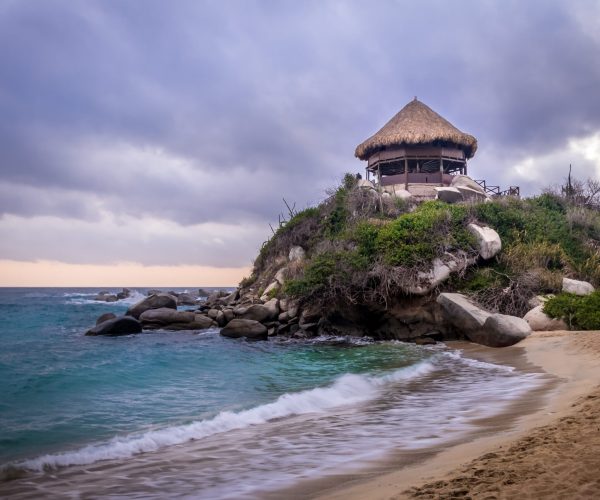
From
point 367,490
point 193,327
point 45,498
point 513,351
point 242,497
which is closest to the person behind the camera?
point 367,490

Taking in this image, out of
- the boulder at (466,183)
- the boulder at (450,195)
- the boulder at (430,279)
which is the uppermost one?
the boulder at (466,183)

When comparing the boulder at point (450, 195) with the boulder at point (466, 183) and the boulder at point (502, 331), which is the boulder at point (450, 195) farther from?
the boulder at point (502, 331)

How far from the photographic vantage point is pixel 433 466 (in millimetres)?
4152

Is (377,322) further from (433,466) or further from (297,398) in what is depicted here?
→ (433,466)

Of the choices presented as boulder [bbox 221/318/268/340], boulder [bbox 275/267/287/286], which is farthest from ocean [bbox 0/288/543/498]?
boulder [bbox 275/267/287/286]

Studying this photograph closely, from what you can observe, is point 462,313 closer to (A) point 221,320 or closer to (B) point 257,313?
(B) point 257,313

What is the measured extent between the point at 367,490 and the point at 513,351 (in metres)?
9.34

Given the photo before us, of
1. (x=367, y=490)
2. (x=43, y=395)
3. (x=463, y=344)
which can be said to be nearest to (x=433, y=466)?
(x=367, y=490)

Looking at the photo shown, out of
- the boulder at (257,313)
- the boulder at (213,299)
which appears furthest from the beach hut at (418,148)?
the boulder at (257,313)

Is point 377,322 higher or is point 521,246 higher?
point 521,246

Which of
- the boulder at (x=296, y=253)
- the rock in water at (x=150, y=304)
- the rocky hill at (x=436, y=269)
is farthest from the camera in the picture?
the rock in water at (x=150, y=304)

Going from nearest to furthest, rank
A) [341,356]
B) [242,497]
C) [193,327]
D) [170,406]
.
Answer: [242,497] → [170,406] → [341,356] → [193,327]

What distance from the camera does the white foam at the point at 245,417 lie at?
5668 millimetres

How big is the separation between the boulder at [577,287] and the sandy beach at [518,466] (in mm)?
10190
